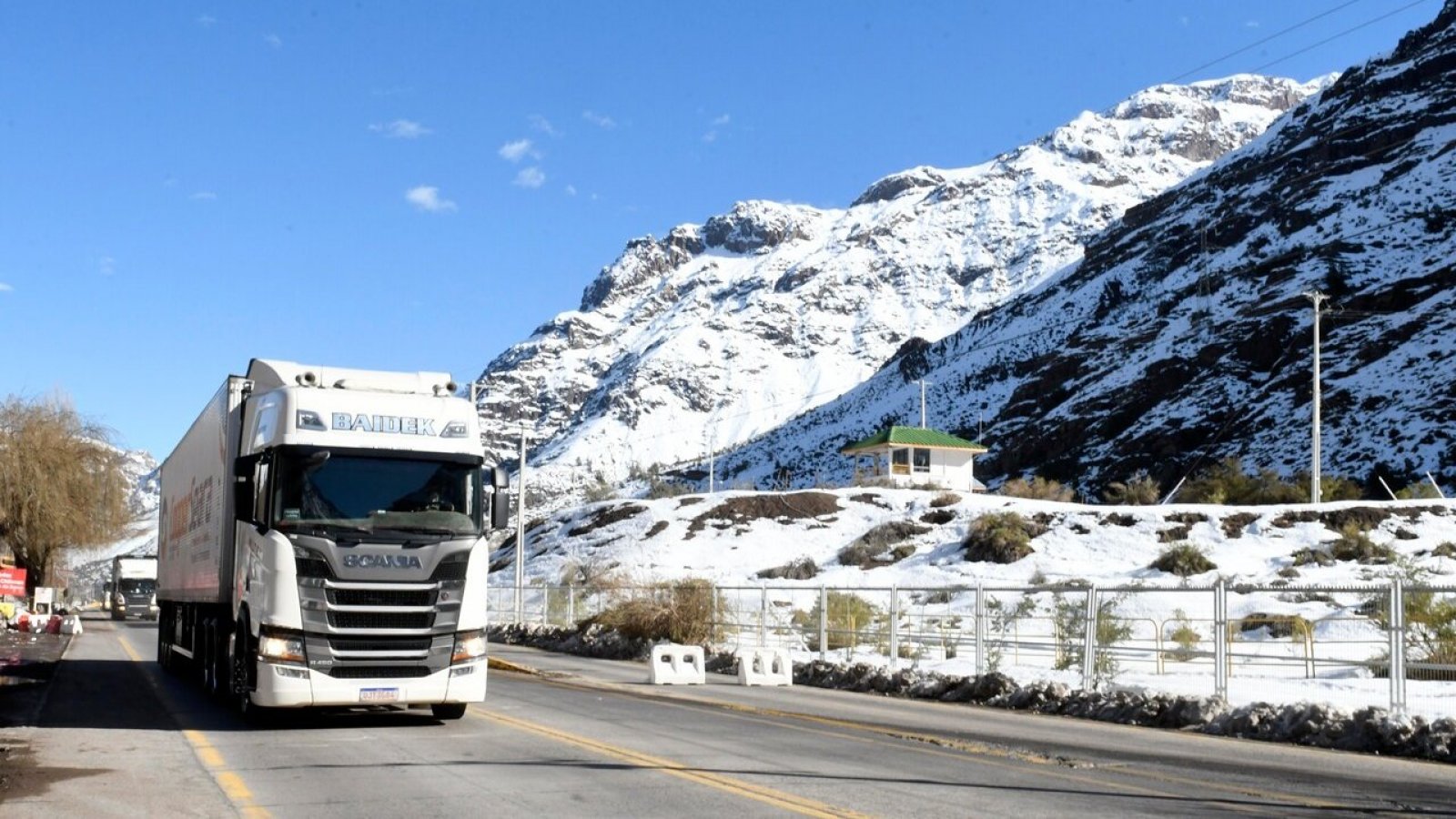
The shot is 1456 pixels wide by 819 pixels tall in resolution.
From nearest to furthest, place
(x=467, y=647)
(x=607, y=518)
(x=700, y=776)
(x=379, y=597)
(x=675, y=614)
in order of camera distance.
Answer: (x=700, y=776)
(x=379, y=597)
(x=467, y=647)
(x=675, y=614)
(x=607, y=518)

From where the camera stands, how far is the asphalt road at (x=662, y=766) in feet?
32.1

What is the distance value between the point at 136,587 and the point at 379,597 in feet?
184

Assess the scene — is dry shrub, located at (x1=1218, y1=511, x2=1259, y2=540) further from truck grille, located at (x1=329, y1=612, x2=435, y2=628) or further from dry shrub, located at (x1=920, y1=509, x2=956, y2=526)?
truck grille, located at (x1=329, y1=612, x2=435, y2=628)

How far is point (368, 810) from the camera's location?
30.8ft

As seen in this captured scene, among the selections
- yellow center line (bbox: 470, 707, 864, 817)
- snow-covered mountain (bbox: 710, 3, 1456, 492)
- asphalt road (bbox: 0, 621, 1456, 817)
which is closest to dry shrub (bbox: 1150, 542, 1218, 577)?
asphalt road (bbox: 0, 621, 1456, 817)

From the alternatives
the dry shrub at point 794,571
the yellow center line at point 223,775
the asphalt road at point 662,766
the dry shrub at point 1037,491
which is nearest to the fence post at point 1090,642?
the asphalt road at point 662,766

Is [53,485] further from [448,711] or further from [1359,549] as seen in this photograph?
[1359,549]

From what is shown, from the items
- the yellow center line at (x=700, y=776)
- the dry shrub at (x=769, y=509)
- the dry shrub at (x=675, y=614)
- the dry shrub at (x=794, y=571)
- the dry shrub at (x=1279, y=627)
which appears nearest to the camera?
the yellow center line at (x=700, y=776)

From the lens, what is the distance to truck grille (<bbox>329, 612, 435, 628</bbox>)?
1391 centimetres

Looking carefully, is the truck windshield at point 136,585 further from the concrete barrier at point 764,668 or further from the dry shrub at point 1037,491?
the concrete barrier at point 764,668

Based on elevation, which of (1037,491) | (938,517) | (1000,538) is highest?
(1037,491)

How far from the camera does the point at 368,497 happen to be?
14344 mm

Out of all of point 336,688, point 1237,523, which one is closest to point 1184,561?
point 1237,523

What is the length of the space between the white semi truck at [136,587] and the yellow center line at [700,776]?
180 feet
